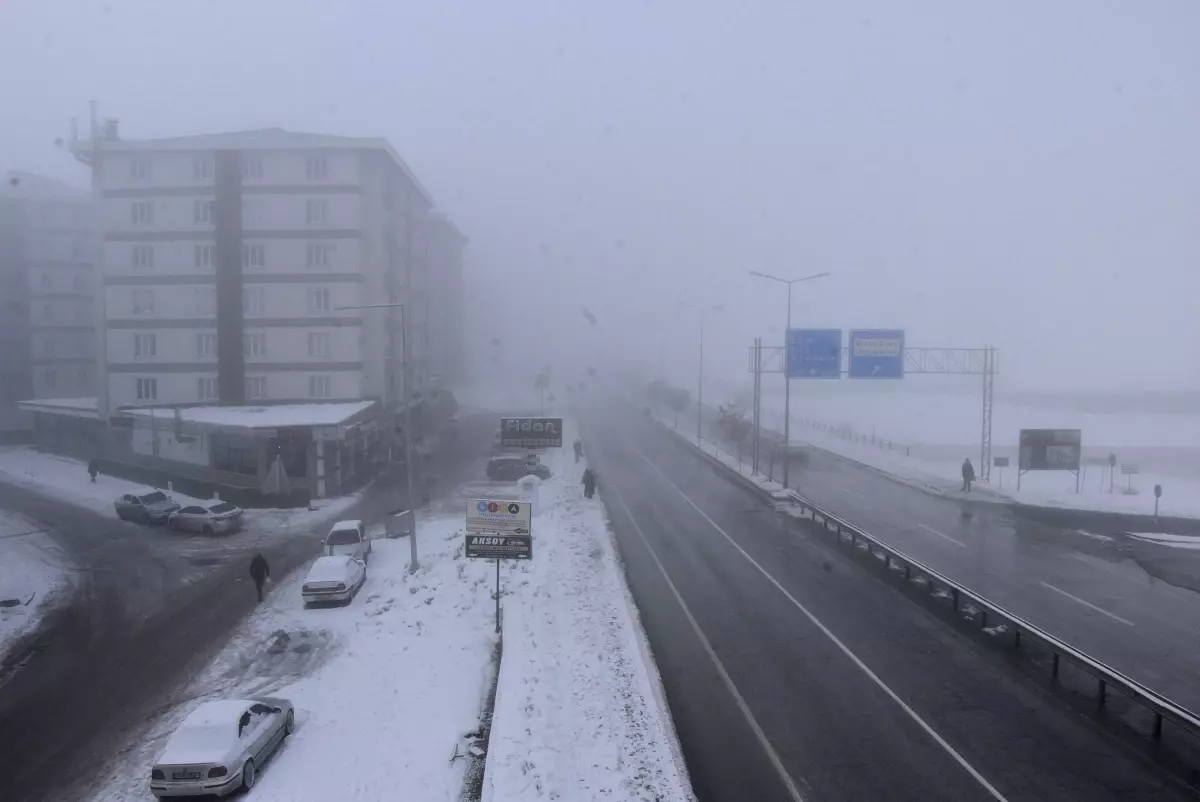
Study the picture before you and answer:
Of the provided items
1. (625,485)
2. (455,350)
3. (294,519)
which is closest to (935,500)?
(625,485)

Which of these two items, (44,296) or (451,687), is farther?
(44,296)

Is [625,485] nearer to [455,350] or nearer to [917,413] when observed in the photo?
[455,350]

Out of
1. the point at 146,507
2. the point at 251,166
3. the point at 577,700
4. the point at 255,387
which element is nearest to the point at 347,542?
the point at 146,507

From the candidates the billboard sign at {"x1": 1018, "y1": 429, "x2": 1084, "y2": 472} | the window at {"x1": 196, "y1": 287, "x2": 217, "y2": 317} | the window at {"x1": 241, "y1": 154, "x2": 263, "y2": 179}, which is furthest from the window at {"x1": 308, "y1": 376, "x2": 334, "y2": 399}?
the billboard sign at {"x1": 1018, "y1": 429, "x2": 1084, "y2": 472}

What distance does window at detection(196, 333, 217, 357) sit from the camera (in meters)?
46.9

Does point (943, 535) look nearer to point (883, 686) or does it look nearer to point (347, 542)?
point (883, 686)

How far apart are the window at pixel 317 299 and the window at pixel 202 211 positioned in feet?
21.2

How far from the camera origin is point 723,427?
66.2 metres

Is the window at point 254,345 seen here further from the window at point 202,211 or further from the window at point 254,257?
the window at point 202,211

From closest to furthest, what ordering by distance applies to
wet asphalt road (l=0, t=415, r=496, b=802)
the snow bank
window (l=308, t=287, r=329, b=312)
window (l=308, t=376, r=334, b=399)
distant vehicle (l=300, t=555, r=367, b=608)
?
the snow bank
wet asphalt road (l=0, t=415, r=496, b=802)
distant vehicle (l=300, t=555, r=367, b=608)
window (l=308, t=287, r=329, b=312)
window (l=308, t=376, r=334, b=399)

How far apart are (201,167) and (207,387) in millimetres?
11671

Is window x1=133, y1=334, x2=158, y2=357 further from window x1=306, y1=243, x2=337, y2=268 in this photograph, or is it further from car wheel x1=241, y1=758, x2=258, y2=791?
car wheel x1=241, y1=758, x2=258, y2=791

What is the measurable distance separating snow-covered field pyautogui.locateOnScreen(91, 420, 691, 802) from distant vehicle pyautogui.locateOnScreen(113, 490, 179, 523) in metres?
11.1

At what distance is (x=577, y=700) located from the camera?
13820 mm
